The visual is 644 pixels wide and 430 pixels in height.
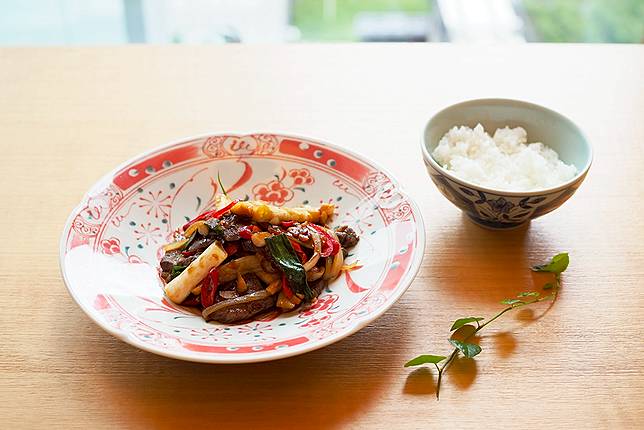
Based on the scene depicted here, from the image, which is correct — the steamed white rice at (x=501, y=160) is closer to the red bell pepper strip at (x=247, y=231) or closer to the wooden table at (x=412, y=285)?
the wooden table at (x=412, y=285)

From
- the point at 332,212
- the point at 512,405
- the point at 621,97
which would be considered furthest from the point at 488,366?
the point at 621,97

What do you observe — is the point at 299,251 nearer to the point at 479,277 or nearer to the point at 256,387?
the point at 256,387

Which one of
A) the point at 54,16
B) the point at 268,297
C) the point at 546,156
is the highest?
the point at 546,156

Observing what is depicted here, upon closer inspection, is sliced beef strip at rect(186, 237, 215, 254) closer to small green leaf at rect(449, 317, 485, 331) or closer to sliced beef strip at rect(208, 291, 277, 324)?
sliced beef strip at rect(208, 291, 277, 324)

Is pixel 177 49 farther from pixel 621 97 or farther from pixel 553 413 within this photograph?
pixel 553 413

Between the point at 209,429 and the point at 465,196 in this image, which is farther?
the point at 465,196

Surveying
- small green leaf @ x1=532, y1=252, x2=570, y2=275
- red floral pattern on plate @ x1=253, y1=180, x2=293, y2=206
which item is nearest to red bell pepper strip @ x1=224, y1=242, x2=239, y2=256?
red floral pattern on plate @ x1=253, y1=180, x2=293, y2=206
